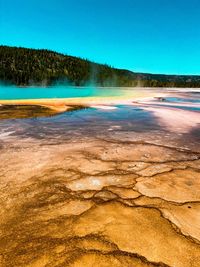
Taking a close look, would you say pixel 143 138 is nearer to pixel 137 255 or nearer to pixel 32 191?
pixel 32 191

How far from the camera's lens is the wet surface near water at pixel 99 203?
2184 millimetres

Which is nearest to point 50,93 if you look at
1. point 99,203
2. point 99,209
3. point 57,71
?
point 99,203

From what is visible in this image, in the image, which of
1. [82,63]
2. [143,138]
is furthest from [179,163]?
[82,63]

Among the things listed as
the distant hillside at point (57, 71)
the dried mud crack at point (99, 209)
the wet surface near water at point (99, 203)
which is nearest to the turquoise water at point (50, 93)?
the wet surface near water at point (99, 203)

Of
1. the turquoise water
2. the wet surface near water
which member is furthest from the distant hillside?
the wet surface near water

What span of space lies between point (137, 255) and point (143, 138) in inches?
169

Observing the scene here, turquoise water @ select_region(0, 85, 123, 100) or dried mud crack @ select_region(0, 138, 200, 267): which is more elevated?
dried mud crack @ select_region(0, 138, 200, 267)

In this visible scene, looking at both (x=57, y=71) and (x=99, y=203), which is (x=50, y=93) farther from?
(x=57, y=71)

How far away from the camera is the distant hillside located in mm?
108188

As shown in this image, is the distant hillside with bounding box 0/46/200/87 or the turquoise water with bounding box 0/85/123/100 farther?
the distant hillside with bounding box 0/46/200/87

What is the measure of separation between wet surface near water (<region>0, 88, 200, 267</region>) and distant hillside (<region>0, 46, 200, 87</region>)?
99130mm

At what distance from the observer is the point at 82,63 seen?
151000 mm

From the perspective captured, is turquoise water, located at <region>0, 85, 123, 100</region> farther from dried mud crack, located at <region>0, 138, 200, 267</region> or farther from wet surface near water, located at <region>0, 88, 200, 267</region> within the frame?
dried mud crack, located at <region>0, 138, 200, 267</region>

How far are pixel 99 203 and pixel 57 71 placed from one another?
458 feet
